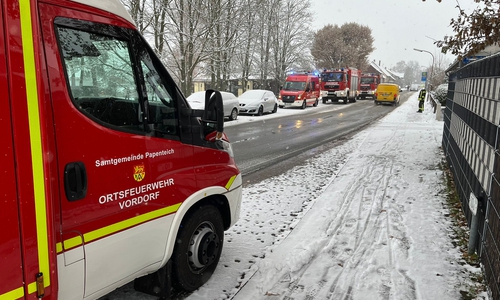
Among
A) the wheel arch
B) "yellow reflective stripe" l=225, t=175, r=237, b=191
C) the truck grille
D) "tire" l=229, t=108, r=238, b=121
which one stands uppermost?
the truck grille

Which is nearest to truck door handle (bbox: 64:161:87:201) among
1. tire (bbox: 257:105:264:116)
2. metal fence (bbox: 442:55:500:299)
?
metal fence (bbox: 442:55:500:299)

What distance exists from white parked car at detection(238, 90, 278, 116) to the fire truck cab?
4239mm

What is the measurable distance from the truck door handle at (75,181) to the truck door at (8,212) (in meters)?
0.34

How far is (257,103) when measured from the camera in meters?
23.1

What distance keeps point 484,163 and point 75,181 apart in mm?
4232

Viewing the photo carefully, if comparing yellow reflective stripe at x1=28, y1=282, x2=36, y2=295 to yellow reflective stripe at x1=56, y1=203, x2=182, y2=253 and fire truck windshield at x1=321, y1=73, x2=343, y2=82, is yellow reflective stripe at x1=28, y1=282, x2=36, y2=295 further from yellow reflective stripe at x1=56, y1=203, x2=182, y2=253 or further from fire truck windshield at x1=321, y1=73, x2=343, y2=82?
fire truck windshield at x1=321, y1=73, x2=343, y2=82

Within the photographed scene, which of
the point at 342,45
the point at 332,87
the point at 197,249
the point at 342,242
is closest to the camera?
the point at 197,249

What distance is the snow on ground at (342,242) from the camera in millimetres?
3551

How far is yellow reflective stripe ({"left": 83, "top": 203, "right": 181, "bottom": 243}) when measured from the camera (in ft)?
7.62

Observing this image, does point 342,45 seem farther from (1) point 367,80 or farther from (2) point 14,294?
(2) point 14,294

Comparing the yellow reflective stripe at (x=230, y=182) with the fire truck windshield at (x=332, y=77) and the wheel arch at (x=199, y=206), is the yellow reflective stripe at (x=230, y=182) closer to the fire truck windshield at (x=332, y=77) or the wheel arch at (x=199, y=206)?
the wheel arch at (x=199, y=206)

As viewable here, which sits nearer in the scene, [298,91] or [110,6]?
[110,6]

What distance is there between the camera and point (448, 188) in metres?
6.94

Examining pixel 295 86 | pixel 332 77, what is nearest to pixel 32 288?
pixel 295 86
